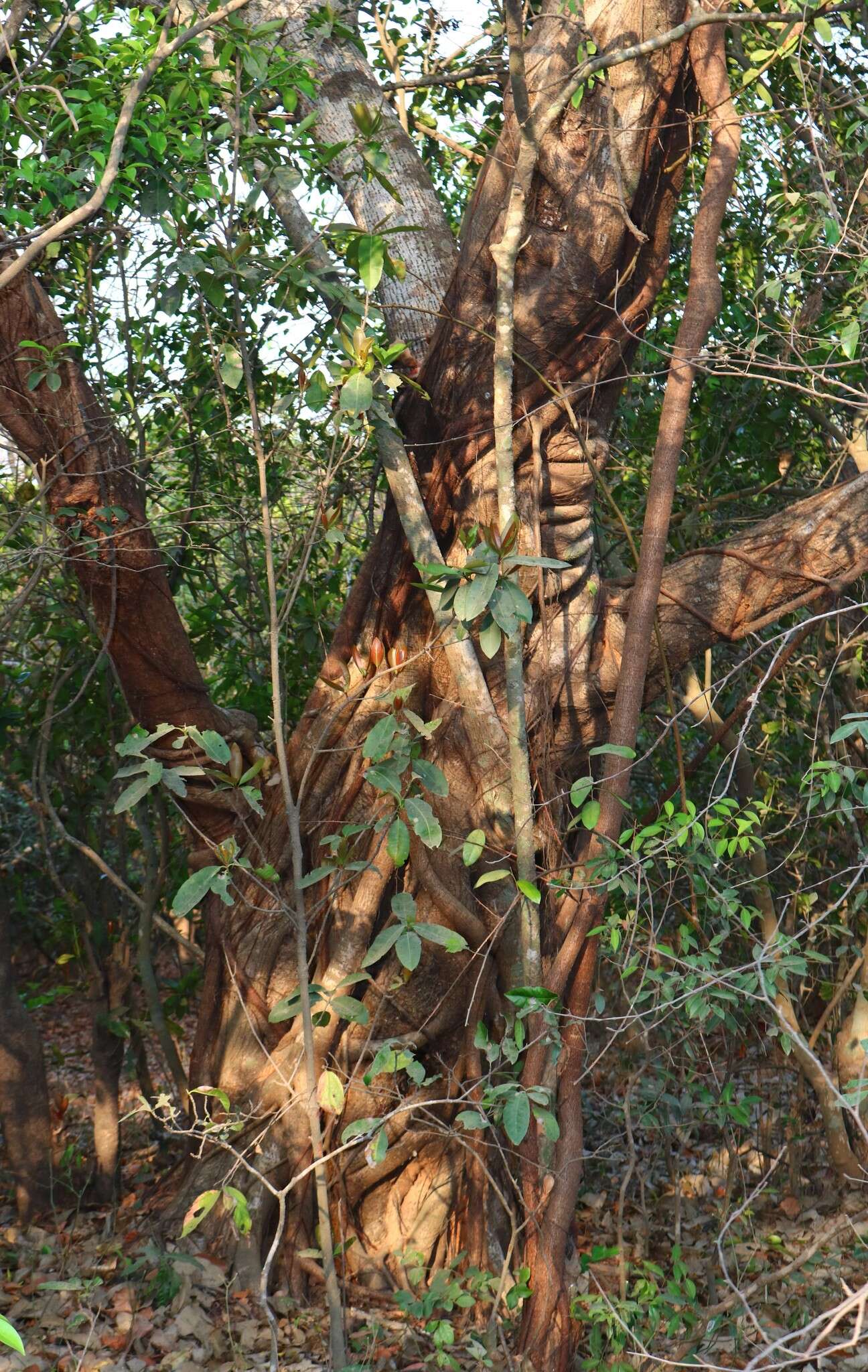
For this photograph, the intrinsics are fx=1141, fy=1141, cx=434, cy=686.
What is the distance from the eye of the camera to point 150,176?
314cm

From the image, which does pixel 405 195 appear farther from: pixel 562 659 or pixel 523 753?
pixel 523 753

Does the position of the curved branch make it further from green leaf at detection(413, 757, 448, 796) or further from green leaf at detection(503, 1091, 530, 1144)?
A: green leaf at detection(503, 1091, 530, 1144)

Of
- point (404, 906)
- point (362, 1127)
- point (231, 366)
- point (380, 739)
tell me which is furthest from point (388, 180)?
point (362, 1127)

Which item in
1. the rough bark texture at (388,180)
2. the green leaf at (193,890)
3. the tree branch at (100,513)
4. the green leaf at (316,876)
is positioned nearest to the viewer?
the green leaf at (193,890)

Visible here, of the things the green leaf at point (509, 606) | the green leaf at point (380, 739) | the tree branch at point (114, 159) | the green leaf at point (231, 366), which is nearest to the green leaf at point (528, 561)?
the green leaf at point (509, 606)

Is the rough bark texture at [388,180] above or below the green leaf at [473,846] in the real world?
above

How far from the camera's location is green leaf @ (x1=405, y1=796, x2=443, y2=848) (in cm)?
273

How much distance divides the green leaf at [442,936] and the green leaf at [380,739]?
1.44 ft

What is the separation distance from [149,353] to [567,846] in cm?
247

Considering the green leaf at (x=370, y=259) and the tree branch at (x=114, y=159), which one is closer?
the tree branch at (x=114, y=159)

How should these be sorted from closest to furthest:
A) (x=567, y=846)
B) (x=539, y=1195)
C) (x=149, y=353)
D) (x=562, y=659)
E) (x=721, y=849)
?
(x=721, y=849), (x=539, y=1195), (x=562, y=659), (x=567, y=846), (x=149, y=353)

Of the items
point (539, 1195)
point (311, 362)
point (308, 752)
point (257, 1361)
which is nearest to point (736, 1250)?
point (539, 1195)

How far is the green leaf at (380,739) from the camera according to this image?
105 inches

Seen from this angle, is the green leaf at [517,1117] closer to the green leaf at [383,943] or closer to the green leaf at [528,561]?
the green leaf at [383,943]
